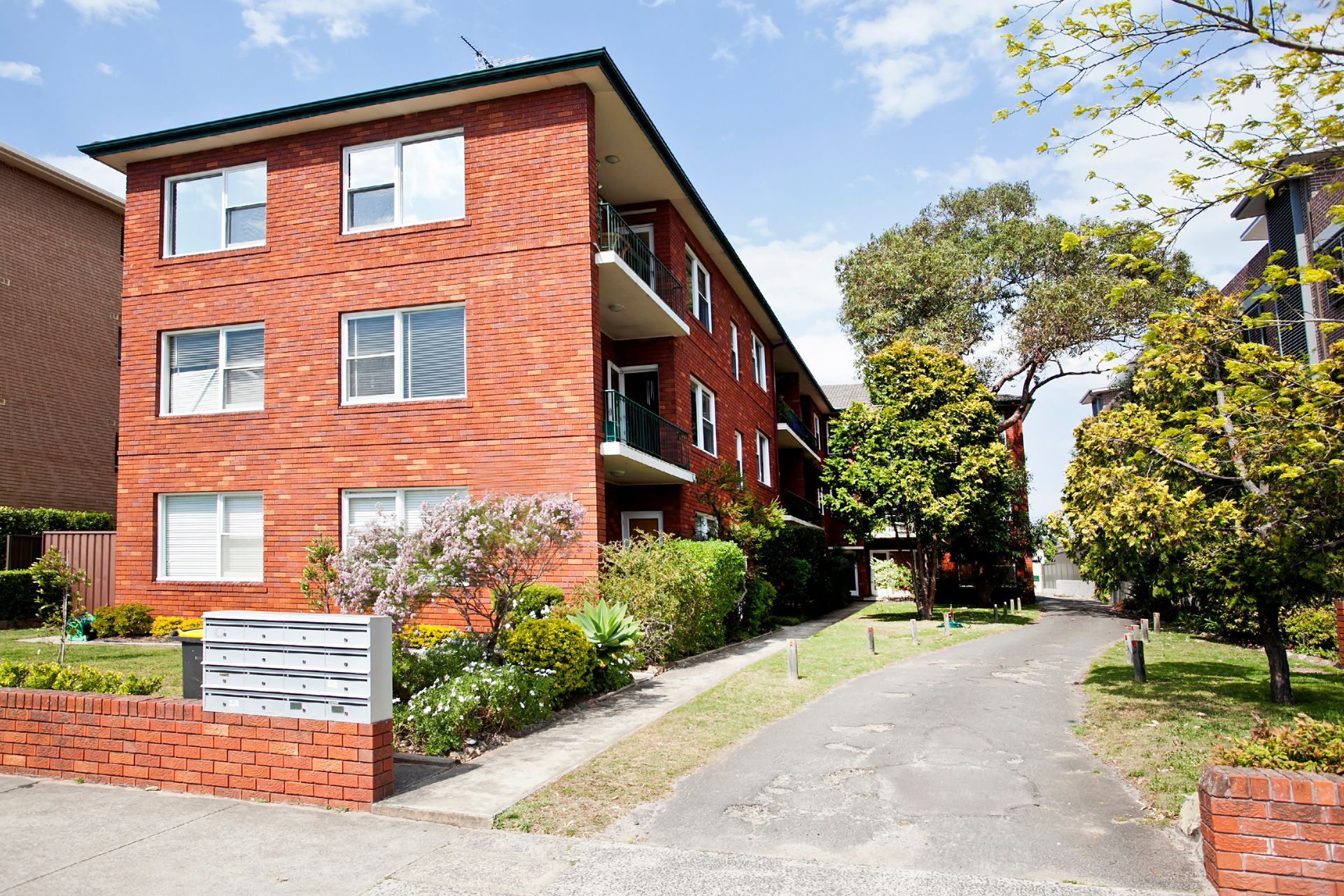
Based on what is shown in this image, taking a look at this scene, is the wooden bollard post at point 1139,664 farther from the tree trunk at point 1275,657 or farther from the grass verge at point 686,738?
the grass verge at point 686,738

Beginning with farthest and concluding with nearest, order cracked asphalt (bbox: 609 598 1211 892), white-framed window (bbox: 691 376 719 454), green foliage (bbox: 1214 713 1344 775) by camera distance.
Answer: white-framed window (bbox: 691 376 719 454)
cracked asphalt (bbox: 609 598 1211 892)
green foliage (bbox: 1214 713 1344 775)

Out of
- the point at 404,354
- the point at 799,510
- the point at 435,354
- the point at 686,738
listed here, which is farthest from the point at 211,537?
the point at 799,510

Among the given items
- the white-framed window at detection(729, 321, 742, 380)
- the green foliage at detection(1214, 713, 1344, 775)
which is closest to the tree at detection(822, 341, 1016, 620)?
the white-framed window at detection(729, 321, 742, 380)

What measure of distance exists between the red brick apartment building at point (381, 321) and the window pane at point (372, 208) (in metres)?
0.04

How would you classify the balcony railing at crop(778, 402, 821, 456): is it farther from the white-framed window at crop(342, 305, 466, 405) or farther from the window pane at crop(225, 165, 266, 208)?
the window pane at crop(225, 165, 266, 208)

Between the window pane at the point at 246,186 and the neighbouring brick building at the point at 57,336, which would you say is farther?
the neighbouring brick building at the point at 57,336

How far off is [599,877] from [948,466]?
22655 millimetres

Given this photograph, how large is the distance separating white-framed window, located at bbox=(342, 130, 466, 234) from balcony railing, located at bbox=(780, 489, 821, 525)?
17.5m

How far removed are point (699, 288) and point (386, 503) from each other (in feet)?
31.4

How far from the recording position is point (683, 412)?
19297 mm

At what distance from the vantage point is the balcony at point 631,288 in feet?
52.0

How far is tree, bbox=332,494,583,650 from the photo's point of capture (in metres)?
10.2

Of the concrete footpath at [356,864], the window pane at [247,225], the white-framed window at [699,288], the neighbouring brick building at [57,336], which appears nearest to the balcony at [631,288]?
the white-framed window at [699,288]

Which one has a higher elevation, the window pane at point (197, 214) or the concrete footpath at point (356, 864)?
the window pane at point (197, 214)
